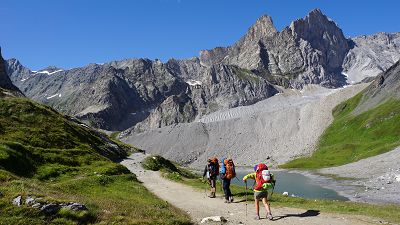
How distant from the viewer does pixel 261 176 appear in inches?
960

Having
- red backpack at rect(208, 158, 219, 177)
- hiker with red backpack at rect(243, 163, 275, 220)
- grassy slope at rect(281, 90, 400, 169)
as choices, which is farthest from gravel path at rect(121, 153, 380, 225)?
grassy slope at rect(281, 90, 400, 169)

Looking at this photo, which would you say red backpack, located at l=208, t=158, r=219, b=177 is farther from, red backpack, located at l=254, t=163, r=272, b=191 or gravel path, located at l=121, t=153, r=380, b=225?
red backpack, located at l=254, t=163, r=272, b=191

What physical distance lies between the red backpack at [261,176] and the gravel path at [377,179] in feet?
148

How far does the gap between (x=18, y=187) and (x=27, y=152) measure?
2501 cm

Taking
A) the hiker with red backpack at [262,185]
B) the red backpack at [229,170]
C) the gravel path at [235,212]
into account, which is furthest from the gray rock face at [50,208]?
the red backpack at [229,170]

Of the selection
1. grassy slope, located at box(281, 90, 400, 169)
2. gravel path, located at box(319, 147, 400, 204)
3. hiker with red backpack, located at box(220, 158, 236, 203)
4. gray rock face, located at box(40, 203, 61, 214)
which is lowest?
gravel path, located at box(319, 147, 400, 204)

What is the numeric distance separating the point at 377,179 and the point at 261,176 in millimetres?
77937

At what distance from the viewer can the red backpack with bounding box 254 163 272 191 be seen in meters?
24.2

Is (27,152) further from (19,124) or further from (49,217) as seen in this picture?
(49,217)

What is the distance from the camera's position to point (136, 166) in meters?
73.1

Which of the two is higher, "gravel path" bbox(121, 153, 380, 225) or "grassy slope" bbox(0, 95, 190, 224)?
"grassy slope" bbox(0, 95, 190, 224)

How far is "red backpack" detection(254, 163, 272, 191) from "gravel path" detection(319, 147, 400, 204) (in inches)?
1776

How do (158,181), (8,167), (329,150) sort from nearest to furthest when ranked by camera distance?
(8,167) → (158,181) → (329,150)

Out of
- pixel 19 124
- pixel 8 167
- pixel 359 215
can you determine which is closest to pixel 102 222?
pixel 359 215
